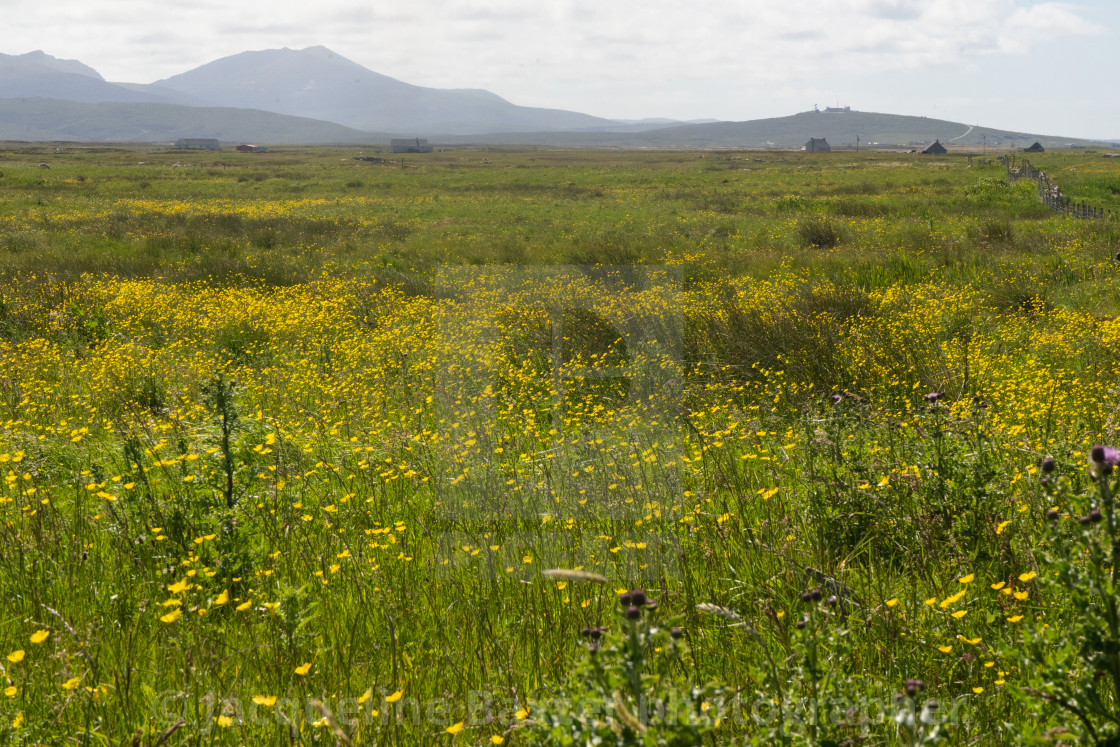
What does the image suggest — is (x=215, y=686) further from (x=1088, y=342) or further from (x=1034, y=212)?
(x=1034, y=212)

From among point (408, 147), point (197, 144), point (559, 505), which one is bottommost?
point (559, 505)

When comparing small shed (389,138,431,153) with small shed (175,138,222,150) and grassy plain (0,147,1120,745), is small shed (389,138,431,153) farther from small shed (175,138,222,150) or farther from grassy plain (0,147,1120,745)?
grassy plain (0,147,1120,745)

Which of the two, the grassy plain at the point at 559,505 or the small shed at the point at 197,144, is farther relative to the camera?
the small shed at the point at 197,144

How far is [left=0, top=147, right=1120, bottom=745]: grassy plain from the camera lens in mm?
2262

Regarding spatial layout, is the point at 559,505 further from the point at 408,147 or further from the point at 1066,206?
the point at 408,147

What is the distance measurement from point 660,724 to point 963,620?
202 centimetres

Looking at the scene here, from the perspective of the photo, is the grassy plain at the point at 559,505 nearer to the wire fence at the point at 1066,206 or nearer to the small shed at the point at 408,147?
the wire fence at the point at 1066,206

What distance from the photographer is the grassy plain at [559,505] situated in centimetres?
226

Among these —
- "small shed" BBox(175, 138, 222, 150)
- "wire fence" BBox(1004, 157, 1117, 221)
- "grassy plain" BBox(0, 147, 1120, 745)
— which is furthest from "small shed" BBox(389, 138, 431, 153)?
"grassy plain" BBox(0, 147, 1120, 745)

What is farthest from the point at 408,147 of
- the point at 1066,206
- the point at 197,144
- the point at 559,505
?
the point at 559,505

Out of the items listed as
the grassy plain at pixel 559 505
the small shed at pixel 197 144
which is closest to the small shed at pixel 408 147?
the small shed at pixel 197 144

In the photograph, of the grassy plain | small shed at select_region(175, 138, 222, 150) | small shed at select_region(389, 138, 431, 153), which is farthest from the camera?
small shed at select_region(175, 138, 222, 150)

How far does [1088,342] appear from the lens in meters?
8.20

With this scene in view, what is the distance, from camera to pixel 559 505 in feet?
13.4
